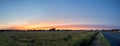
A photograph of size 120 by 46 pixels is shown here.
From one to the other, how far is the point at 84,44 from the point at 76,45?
292 cm

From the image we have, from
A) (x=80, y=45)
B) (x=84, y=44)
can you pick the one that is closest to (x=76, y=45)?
(x=80, y=45)

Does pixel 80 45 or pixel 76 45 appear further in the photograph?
pixel 80 45

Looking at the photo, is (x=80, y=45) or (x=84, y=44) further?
(x=84, y=44)

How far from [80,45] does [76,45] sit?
133 cm

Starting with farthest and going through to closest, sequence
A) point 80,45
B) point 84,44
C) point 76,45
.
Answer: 1. point 84,44
2. point 80,45
3. point 76,45

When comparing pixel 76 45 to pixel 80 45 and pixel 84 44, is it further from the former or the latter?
pixel 84 44

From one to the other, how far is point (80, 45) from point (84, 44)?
62.5 inches

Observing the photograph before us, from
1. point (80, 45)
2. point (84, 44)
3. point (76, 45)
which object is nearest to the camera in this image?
point (76, 45)

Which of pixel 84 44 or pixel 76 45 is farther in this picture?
pixel 84 44

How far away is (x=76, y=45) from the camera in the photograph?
768 inches

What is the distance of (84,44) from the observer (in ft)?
73.0

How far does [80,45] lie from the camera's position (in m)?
20.8
